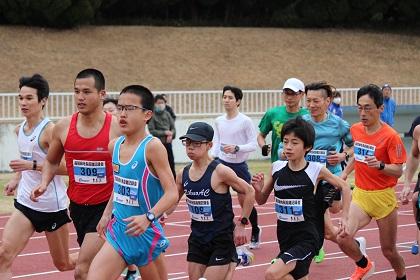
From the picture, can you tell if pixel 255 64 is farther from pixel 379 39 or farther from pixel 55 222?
pixel 55 222

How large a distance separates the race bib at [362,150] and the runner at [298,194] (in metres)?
1.56

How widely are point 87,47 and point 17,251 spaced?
120ft

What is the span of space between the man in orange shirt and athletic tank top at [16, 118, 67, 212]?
275 centimetres

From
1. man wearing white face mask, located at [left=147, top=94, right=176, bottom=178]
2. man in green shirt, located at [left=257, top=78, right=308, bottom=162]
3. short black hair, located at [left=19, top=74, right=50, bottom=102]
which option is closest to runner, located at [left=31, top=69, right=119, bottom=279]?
short black hair, located at [left=19, top=74, right=50, bottom=102]

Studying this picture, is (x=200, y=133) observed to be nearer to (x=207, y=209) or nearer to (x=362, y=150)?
(x=207, y=209)

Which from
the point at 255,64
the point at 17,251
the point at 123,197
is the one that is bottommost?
the point at 17,251

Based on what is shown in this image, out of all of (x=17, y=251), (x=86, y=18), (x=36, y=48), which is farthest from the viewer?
(x=86, y=18)

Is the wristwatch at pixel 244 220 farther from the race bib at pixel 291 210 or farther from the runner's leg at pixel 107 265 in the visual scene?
the runner's leg at pixel 107 265

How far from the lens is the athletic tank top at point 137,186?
7.76 metres

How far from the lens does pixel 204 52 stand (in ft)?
157

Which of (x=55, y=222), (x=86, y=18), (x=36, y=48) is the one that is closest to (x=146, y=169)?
(x=55, y=222)

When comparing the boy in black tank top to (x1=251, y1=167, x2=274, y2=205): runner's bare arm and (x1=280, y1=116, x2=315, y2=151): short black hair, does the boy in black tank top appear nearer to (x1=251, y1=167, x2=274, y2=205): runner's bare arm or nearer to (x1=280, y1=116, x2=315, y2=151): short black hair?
(x1=251, y1=167, x2=274, y2=205): runner's bare arm

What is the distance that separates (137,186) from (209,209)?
37.1 inches

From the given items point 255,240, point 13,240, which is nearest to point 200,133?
point 13,240
